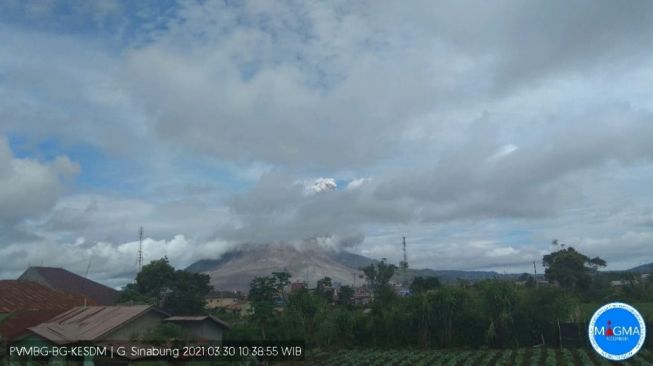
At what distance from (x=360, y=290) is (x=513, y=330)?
65.6 m

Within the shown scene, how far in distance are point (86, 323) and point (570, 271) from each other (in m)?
59.3

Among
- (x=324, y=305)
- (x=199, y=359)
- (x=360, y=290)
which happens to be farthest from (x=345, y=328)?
(x=360, y=290)

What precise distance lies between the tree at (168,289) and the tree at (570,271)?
146ft

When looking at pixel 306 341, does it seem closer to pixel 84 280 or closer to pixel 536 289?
pixel 536 289

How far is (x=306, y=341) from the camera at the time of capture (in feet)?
137

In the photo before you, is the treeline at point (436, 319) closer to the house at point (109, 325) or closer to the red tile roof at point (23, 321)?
the house at point (109, 325)

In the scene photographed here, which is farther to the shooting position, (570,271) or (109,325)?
(570,271)

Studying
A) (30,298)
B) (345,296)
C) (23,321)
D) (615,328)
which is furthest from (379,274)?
(615,328)

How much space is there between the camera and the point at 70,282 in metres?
66.9

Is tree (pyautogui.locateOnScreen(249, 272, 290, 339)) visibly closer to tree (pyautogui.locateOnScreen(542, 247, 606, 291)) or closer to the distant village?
the distant village

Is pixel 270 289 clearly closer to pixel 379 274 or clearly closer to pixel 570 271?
pixel 379 274

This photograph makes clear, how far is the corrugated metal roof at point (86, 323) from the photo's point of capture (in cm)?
2595

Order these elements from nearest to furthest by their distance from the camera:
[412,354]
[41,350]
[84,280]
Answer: [41,350] < [412,354] < [84,280]

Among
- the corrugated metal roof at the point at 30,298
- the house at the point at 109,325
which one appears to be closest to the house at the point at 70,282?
→ the corrugated metal roof at the point at 30,298
